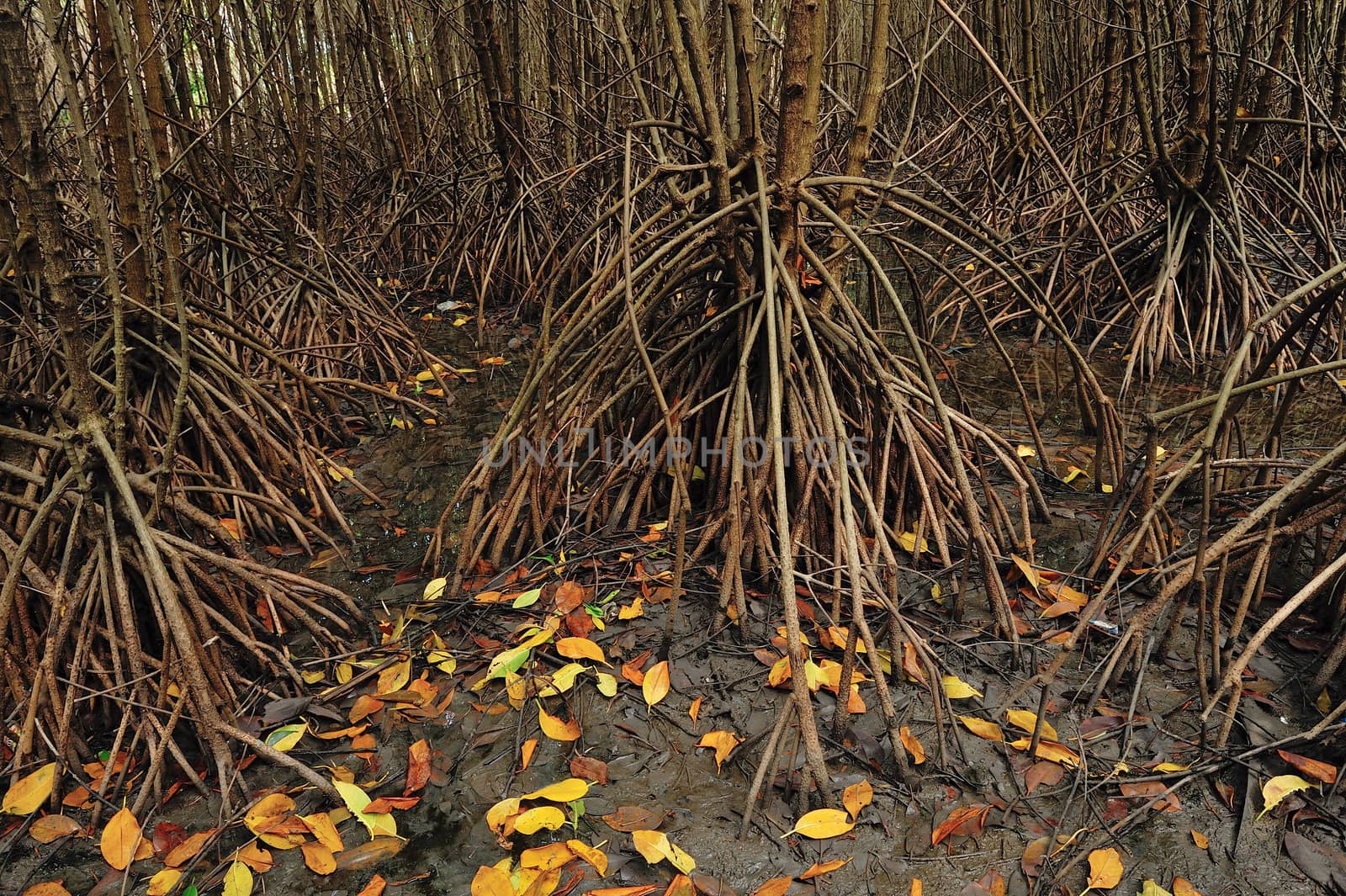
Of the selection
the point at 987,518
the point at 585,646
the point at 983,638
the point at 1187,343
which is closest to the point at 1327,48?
the point at 1187,343

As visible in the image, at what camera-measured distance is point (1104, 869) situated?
71.3 inches

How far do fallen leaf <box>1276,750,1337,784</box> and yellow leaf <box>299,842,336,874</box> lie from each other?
220 centimetres

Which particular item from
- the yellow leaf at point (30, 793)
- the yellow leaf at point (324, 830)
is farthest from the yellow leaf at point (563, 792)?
the yellow leaf at point (30, 793)

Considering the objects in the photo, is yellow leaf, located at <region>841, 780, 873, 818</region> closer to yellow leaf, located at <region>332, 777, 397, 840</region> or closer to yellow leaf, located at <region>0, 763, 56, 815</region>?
yellow leaf, located at <region>332, 777, 397, 840</region>

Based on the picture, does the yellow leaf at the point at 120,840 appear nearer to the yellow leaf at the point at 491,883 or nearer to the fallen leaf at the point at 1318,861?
the yellow leaf at the point at 491,883

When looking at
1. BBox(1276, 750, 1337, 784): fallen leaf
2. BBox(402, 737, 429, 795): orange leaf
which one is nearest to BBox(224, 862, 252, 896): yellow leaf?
BBox(402, 737, 429, 795): orange leaf

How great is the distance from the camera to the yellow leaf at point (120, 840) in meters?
1.94

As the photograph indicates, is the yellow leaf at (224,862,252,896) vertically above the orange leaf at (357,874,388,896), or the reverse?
the yellow leaf at (224,862,252,896)

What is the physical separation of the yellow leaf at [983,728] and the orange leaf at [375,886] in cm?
144

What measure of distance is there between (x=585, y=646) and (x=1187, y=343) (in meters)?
4.34

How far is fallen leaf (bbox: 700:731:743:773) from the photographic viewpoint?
215cm

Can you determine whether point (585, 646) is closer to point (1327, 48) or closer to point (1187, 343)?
point (1187, 343)

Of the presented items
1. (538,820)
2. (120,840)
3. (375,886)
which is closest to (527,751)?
Answer: (538,820)

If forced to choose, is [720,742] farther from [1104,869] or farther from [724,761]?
[1104,869]
